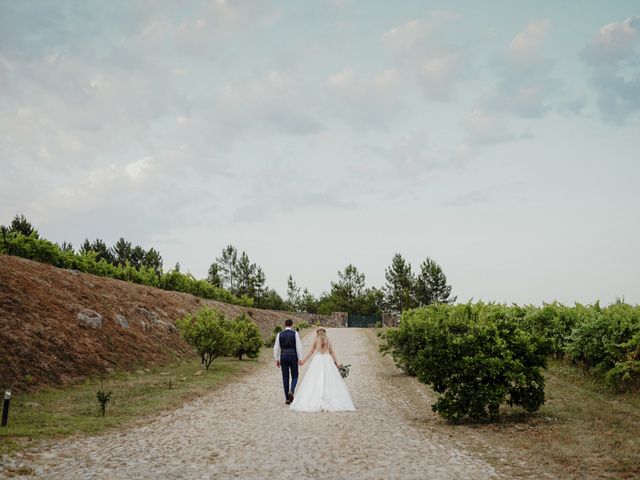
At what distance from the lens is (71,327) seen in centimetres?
1908

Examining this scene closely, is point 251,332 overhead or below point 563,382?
overhead

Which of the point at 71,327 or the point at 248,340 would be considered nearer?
the point at 71,327

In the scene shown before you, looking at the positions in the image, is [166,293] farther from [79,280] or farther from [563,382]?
[563,382]

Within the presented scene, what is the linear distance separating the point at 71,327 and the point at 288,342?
10.1 metres

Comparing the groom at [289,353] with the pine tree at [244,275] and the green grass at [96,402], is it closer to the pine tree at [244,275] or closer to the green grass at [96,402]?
the green grass at [96,402]

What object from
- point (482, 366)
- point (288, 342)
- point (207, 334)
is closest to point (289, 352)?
point (288, 342)

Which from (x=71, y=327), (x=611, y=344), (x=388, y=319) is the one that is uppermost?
(x=388, y=319)

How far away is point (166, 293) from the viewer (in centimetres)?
3303

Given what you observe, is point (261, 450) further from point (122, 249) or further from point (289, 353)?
point (122, 249)

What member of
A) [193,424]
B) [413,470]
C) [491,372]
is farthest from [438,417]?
[193,424]

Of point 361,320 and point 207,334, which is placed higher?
point 361,320

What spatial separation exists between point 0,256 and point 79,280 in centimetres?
368

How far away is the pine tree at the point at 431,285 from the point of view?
299 feet

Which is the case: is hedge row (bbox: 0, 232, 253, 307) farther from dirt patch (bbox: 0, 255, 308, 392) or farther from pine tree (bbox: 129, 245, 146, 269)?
pine tree (bbox: 129, 245, 146, 269)
